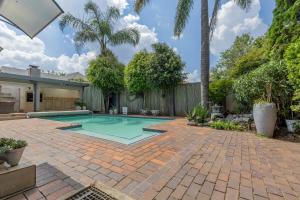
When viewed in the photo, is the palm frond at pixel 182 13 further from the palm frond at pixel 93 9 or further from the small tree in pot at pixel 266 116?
the palm frond at pixel 93 9

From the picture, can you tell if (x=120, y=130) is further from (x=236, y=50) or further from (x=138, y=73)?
(x=236, y=50)

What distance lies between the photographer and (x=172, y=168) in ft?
7.91

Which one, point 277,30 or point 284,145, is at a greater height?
point 277,30

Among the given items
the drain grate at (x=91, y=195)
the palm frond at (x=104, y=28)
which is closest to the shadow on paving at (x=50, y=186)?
the drain grate at (x=91, y=195)

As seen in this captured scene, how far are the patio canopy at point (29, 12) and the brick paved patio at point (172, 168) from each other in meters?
2.21

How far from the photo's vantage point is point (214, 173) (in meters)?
2.27

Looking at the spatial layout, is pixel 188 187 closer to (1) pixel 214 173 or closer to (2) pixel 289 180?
(1) pixel 214 173

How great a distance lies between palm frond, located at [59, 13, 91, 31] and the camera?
12828mm

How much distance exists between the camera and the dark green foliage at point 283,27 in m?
5.17

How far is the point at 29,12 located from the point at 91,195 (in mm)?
2815

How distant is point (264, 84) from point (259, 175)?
11.1 feet

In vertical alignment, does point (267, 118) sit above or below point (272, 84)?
below

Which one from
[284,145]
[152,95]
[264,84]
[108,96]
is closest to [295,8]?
[264,84]

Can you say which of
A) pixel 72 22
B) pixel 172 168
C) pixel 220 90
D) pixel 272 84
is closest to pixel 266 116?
pixel 272 84
